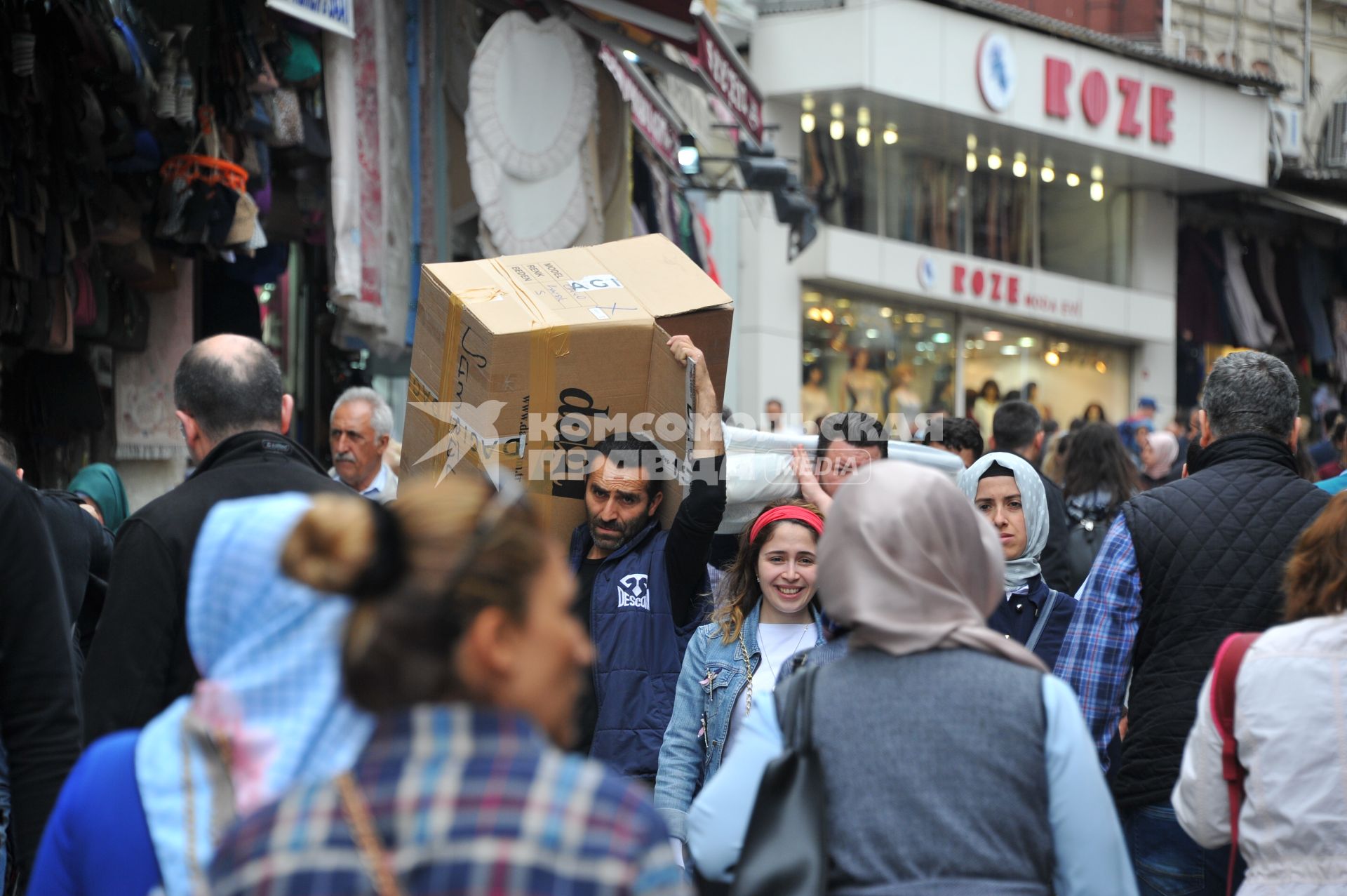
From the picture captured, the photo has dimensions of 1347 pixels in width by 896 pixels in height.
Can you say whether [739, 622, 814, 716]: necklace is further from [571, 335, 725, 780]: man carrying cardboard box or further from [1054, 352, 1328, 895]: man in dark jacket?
[1054, 352, 1328, 895]: man in dark jacket

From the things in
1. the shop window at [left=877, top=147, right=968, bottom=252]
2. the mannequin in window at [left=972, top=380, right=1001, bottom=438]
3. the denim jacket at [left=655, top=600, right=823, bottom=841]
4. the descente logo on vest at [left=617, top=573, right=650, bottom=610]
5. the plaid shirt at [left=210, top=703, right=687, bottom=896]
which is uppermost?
the shop window at [left=877, top=147, right=968, bottom=252]

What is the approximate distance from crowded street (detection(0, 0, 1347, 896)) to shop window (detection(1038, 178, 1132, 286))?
32.7 ft

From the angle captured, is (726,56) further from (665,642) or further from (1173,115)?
(1173,115)

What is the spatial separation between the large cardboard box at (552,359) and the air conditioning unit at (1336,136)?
19.9 metres

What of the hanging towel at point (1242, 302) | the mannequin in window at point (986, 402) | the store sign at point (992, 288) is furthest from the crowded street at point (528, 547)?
the hanging towel at point (1242, 302)

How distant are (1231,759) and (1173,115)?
18.9 meters

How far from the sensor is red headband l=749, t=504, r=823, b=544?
15.0 feet

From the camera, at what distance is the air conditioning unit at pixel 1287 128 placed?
2195cm

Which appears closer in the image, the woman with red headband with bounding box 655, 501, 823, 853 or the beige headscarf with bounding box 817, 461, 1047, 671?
the beige headscarf with bounding box 817, 461, 1047, 671

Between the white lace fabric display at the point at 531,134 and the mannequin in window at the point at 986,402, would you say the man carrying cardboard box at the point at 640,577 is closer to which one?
the white lace fabric display at the point at 531,134

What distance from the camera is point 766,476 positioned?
5594 mm

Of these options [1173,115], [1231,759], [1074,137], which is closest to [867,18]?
[1074,137]

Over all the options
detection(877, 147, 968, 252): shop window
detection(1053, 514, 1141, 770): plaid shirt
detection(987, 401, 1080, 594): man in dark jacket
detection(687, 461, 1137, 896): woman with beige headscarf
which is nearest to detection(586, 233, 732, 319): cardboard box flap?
detection(987, 401, 1080, 594): man in dark jacket

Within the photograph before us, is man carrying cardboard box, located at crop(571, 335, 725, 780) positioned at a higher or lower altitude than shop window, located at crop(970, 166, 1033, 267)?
lower
